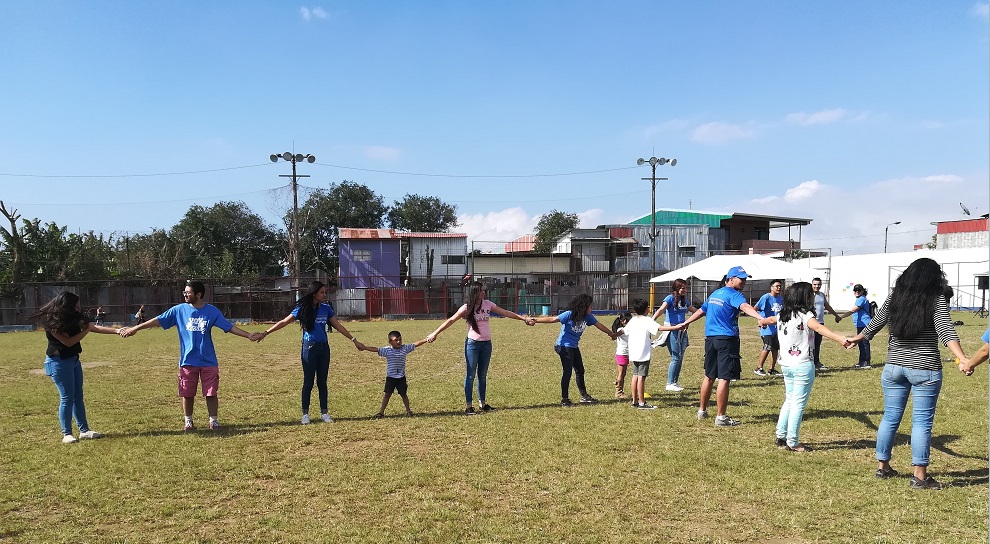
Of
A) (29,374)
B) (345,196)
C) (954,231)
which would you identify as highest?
(345,196)

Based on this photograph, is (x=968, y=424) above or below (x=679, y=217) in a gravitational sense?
below

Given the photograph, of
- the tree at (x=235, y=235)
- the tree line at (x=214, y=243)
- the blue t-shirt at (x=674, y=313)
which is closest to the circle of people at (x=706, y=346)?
the blue t-shirt at (x=674, y=313)

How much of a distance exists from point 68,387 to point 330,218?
55.6 meters

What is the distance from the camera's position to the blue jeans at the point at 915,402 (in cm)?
527

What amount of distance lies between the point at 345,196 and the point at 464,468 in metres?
60.0

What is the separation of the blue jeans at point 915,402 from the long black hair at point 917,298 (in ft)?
1.11

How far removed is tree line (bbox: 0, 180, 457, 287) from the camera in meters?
38.4

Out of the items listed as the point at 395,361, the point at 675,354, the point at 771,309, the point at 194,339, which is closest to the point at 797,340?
the point at 675,354

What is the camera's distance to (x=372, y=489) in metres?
5.57

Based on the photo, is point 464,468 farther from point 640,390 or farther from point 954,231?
point 954,231

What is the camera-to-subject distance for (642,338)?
9.05 meters

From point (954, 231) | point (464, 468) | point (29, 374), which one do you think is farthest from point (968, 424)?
point (954, 231)

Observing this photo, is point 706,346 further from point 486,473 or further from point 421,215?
point 421,215

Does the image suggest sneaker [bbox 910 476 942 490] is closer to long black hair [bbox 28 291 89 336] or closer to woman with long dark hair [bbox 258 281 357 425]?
woman with long dark hair [bbox 258 281 357 425]
